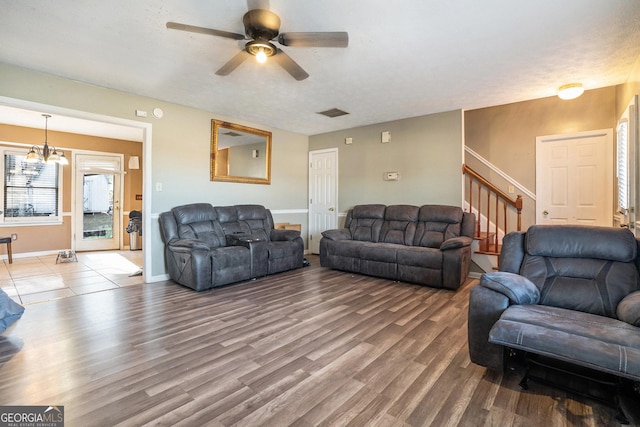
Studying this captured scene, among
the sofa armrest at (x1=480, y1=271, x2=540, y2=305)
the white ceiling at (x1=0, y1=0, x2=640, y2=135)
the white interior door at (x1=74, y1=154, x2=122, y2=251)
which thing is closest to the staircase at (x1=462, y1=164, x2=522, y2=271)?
the white ceiling at (x1=0, y1=0, x2=640, y2=135)

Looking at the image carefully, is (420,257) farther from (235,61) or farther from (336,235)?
(235,61)

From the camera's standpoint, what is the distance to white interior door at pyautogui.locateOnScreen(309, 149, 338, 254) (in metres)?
6.24

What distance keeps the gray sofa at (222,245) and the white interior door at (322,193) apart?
4.85 feet

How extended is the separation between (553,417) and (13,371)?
326 centimetres

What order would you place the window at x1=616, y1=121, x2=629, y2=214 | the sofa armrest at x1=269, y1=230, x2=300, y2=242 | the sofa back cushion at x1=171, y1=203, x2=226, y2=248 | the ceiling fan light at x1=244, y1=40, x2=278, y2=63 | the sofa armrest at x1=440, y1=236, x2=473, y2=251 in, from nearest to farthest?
1. the ceiling fan light at x1=244, y1=40, x2=278, y2=63
2. the window at x1=616, y1=121, x2=629, y2=214
3. the sofa armrest at x1=440, y1=236, x2=473, y2=251
4. the sofa back cushion at x1=171, y1=203, x2=226, y2=248
5. the sofa armrest at x1=269, y1=230, x2=300, y2=242

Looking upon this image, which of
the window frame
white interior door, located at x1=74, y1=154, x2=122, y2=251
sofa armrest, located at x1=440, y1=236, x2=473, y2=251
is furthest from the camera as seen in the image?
white interior door, located at x1=74, y1=154, x2=122, y2=251

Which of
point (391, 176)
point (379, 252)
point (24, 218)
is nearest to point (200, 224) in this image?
point (379, 252)

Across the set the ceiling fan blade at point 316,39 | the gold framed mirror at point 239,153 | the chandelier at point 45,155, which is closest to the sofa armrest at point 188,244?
the gold framed mirror at point 239,153

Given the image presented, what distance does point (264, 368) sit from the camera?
2.02 meters

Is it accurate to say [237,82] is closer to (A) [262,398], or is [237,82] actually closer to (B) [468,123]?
(A) [262,398]

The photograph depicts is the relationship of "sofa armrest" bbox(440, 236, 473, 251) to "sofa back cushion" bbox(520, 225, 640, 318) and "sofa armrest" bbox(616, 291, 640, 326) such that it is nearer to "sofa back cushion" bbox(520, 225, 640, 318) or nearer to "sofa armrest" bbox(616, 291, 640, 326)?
"sofa back cushion" bbox(520, 225, 640, 318)

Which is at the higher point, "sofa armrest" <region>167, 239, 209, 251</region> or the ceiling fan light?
the ceiling fan light

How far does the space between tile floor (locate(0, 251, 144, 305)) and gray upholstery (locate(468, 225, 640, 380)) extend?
14.3 ft

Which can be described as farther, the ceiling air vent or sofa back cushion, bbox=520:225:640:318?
the ceiling air vent
